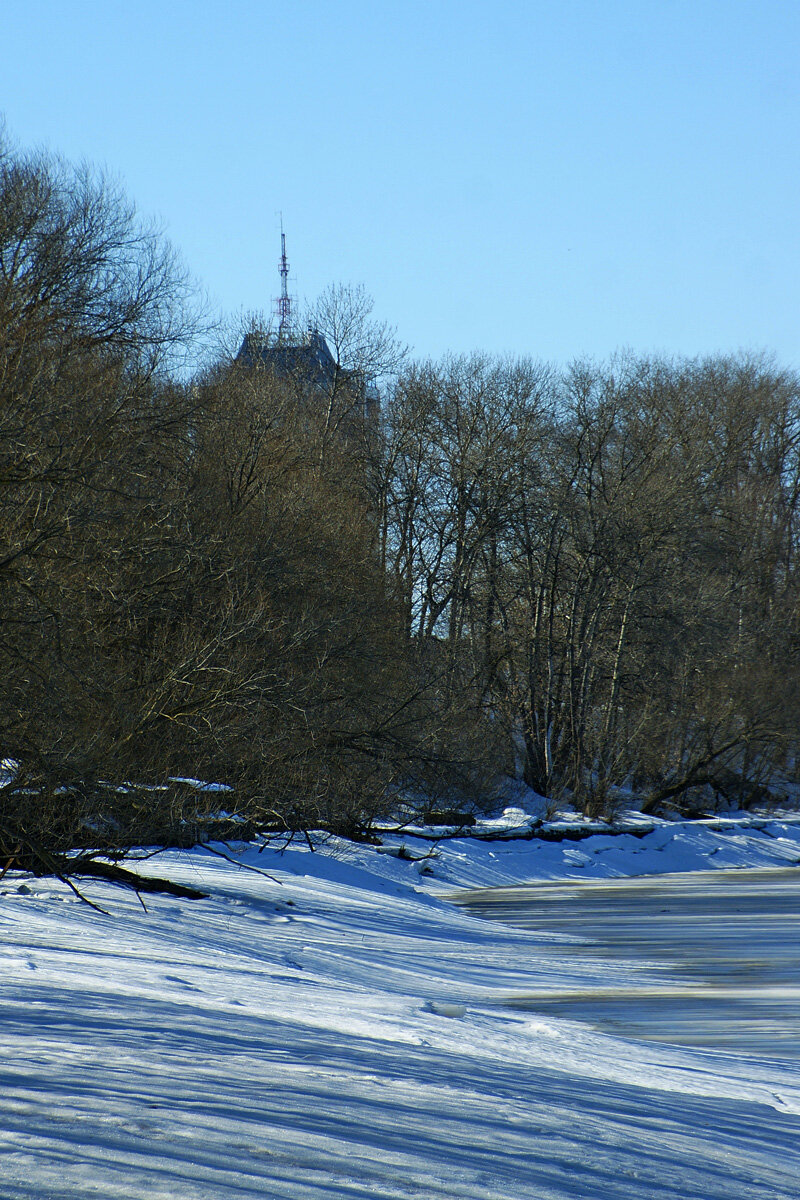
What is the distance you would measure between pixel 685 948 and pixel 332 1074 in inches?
357

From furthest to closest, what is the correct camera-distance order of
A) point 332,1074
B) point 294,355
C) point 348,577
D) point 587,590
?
point 294,355 → point 587,590 → point 348,577 → point 332,1074

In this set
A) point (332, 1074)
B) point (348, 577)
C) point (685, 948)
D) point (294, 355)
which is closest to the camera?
point (332, 1074)

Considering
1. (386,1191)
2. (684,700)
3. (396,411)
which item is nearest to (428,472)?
(396,411)

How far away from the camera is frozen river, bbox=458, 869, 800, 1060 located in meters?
8.90

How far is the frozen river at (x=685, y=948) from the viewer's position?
8898 millimetres

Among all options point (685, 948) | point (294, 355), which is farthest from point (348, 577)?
point (294, 355)

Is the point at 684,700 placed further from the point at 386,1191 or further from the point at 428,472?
the point at 386,1191

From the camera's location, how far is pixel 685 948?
13312mm

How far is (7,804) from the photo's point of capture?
34.1 ft

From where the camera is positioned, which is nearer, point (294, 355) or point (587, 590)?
point (587, 590)

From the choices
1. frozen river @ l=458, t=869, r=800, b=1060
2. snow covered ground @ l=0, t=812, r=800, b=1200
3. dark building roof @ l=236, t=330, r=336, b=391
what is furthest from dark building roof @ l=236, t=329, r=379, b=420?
snow covered ground @ l=0, t=812, r=800, b=1200

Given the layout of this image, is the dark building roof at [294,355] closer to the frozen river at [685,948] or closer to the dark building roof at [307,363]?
the dark building roof at [307,363]

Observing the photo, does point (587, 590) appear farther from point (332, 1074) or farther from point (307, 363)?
point (332, 1074)

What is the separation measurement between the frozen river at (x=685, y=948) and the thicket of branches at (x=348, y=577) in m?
3.07
